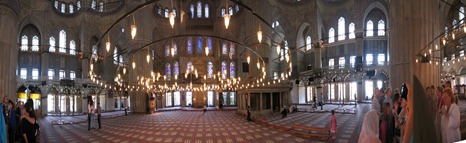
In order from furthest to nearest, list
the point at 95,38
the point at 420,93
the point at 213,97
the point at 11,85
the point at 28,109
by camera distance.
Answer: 1. the point at 213,97
2. the point at 95,38
3. the point at 11,85
4. the point at 28,109
5. the point at 420,93

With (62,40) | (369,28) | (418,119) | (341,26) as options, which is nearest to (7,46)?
(418,119)

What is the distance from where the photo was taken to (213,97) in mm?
47281

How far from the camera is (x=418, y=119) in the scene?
120 cm

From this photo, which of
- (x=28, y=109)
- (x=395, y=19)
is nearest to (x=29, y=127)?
(x=28, y=109)

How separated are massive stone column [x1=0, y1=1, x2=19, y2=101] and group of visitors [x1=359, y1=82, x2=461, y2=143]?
1182 cm

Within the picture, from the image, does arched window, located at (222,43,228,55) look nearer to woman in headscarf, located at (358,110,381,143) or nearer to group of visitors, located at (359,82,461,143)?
group of visitors, located at (359,82,461,143)

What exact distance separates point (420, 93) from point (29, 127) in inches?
350

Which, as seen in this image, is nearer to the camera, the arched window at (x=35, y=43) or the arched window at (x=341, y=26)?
the arched window at (x=341, y=26)

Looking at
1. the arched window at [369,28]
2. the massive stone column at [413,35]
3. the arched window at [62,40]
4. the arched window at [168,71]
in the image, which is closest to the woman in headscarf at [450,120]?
the massive stone column at [413,35]

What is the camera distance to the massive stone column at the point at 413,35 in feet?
44.6

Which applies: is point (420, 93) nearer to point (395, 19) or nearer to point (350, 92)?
point (395, 19)

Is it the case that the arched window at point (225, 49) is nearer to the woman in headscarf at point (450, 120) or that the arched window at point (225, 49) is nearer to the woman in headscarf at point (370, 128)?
the woman in headscarf at point (450, 120)

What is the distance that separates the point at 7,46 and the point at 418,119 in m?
13.2

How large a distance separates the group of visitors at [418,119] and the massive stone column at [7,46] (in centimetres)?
1182
